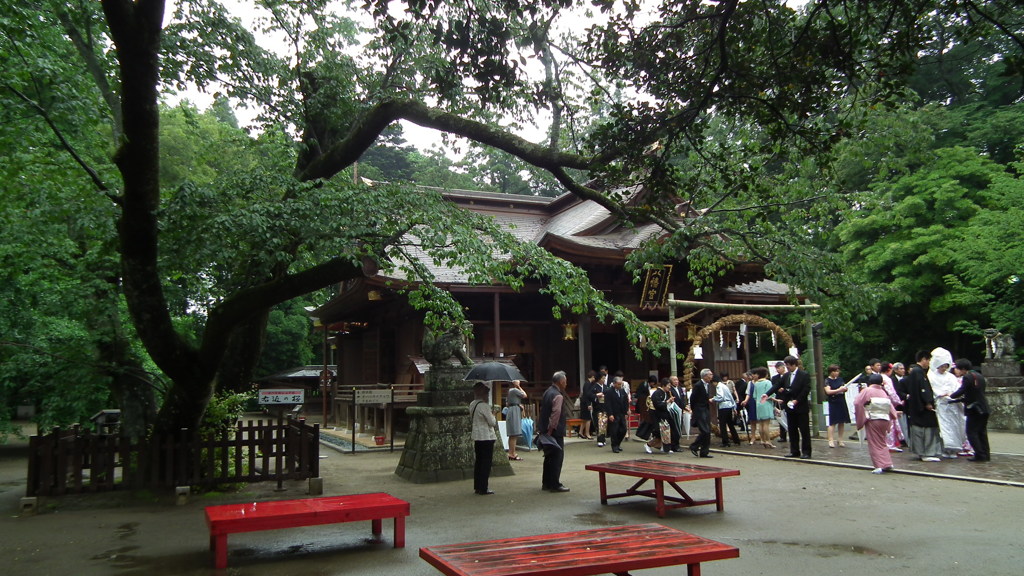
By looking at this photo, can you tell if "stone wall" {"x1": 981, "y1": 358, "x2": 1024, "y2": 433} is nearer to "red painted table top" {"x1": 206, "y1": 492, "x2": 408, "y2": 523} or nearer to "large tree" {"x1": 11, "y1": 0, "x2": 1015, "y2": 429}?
"large tree" {"x1": 11, "y1": 0, "x2": 1015, "y2": 429}

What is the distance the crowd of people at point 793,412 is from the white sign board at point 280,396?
343 cm

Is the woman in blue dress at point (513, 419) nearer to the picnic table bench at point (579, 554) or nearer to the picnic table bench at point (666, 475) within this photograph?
the picnic table bench at point (666, 475)

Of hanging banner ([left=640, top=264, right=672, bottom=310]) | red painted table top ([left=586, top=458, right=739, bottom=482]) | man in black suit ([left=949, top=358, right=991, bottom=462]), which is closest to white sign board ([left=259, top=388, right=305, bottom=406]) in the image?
red painted table top ([left=586, top=458, right=739, bottom=482])

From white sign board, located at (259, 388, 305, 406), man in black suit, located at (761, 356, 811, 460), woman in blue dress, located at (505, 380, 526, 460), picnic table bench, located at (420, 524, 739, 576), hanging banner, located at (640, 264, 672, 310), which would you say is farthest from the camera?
hanging banner, located at (640, 264, 672, 310)

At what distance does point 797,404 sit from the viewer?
37.8ft

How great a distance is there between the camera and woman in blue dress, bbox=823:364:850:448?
40.8 ft

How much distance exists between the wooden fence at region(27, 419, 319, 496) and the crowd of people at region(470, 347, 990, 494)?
8.66 feet

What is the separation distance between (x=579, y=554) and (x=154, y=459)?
6.80m

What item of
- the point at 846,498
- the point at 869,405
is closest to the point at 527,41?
the point at 846,498

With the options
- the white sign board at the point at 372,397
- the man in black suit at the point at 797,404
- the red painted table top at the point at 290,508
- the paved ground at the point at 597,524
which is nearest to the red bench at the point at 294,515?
the red painted table top at the point at 290,508

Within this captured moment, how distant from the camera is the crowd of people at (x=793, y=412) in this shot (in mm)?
9102

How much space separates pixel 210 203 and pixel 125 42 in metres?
1.87

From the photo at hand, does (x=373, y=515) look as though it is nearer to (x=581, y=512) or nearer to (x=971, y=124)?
(x=581, y=512)

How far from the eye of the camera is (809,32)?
590cm
